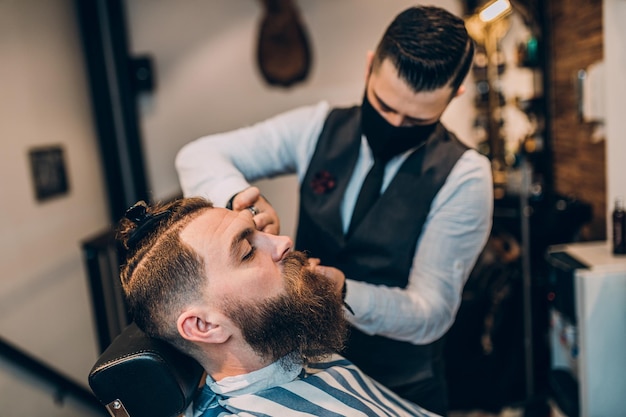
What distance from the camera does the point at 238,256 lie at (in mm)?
1271

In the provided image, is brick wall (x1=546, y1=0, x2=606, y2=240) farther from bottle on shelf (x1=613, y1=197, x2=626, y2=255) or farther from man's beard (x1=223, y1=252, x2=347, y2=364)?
man's beard (x1=223, y1=252, x2=347, y2=364)

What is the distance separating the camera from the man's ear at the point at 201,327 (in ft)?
4.04

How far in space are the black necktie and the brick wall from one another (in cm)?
205

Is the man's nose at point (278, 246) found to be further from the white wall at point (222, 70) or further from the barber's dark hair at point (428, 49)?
the white wall at point (222, 70)

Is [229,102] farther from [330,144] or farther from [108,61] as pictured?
[330,144]

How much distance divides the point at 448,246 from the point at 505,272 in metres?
1.90

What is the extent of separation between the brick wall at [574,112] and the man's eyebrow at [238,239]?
99.3 inches

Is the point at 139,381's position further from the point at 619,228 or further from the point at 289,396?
the point at 619,228

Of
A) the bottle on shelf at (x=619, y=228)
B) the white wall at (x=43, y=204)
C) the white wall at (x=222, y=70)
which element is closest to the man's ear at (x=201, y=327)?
the bottle on shelf at (x=619, y=228)

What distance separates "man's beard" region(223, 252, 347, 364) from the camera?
1277 mm

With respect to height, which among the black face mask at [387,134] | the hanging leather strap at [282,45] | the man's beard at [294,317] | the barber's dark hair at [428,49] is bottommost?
the man's beard at [294,317]

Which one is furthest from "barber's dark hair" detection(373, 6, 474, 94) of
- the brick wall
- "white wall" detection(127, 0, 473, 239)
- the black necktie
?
"white wall" detection(127, 0, 473, 239)

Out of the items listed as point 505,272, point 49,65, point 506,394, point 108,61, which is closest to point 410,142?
point 505,272

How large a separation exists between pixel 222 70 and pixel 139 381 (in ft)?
11.1
